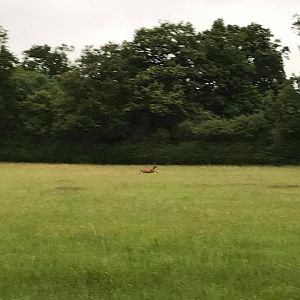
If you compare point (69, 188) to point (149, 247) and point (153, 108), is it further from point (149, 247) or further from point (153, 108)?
point (153, 108)

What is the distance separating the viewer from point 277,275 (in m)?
7.14

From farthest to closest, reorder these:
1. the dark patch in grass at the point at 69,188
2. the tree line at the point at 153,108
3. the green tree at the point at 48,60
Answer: the green tree at the point at 48,60 < the tree line at the point at 153,108 < the dark patch in grass at the point at 69,188

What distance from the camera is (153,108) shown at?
43594 millimetres

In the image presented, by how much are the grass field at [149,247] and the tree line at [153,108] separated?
77.8 feet

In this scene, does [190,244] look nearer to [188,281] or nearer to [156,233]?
[156,233]

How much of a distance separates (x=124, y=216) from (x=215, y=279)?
6.57 meters

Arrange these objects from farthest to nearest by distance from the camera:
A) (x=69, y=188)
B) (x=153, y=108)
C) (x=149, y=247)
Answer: (x=153, y=108) < (x=69, y=188) < (x=149, y=247)

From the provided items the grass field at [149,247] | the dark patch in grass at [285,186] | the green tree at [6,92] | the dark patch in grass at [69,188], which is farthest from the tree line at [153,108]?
the grass field at [149,247]

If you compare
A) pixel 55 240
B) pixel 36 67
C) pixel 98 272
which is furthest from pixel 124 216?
pixel 36 67

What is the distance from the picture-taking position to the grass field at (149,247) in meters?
6.52

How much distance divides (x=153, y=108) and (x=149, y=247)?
34795 mm

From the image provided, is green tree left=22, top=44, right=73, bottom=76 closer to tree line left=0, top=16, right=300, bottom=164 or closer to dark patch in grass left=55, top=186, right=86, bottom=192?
tree line left=0, top=16, right=300, bottom=164

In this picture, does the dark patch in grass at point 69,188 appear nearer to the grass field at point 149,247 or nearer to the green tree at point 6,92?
the grass field at point 149,247

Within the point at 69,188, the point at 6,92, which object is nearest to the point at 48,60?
the point at 6,92
